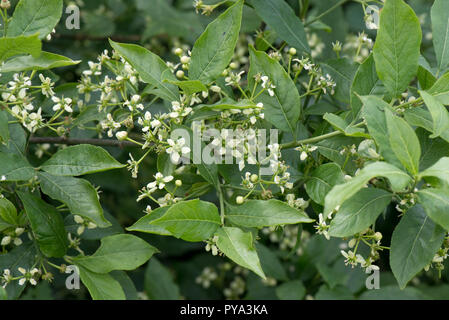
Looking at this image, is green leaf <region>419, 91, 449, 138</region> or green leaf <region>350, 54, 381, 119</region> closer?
green leaf <region>419, 91, 449, 138</region>

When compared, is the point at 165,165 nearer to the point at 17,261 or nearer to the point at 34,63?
A: the point at 34,63

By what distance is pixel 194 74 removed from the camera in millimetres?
1666

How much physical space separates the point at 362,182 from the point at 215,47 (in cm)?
64

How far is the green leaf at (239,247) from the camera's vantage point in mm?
1434

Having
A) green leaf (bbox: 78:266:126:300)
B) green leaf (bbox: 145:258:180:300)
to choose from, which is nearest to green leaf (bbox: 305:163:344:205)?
green leaf (bbox: 78:266:126:300)

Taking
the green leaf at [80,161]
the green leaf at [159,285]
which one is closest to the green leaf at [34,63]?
the green leaf at [80,161]

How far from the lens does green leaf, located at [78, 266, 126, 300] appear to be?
181 centimetres

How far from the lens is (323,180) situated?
5.48 ft

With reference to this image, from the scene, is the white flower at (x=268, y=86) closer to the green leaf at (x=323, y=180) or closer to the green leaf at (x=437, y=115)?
the green leaf at (x=323, y=180)

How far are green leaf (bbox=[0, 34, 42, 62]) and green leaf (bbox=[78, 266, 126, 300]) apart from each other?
74 cm

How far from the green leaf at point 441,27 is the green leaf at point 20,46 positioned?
1.16 m

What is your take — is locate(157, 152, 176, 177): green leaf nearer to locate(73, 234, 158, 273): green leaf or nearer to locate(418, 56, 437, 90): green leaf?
locate(73, 234, 158, 273): green leaf

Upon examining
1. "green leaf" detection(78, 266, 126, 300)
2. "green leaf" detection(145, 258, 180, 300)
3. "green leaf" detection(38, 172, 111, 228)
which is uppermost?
"green leaf" detection(38, 172, 111, 228)
